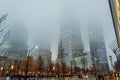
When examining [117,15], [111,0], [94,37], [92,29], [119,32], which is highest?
[92,29]

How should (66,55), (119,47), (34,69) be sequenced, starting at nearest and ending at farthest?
(119,47) < (34,69) < (66,55)

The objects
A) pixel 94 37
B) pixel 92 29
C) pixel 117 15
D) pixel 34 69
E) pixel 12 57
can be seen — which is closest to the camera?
pixel 117 15

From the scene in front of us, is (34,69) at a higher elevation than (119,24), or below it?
below

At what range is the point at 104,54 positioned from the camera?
144625 millimetres

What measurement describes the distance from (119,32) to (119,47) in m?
2.05

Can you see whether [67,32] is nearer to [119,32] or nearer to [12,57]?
[12,57]

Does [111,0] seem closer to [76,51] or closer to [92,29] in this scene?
[76,51]

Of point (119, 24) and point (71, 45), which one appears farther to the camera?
point (71, 45)

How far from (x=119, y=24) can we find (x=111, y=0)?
326 cm

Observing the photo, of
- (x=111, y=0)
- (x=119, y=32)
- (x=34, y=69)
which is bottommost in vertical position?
(x=34, y=69)

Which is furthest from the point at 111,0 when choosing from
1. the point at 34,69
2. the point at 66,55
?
the point at 66,55

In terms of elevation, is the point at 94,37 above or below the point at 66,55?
above

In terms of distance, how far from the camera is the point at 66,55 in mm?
144375

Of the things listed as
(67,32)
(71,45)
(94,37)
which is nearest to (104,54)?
(94,37)
